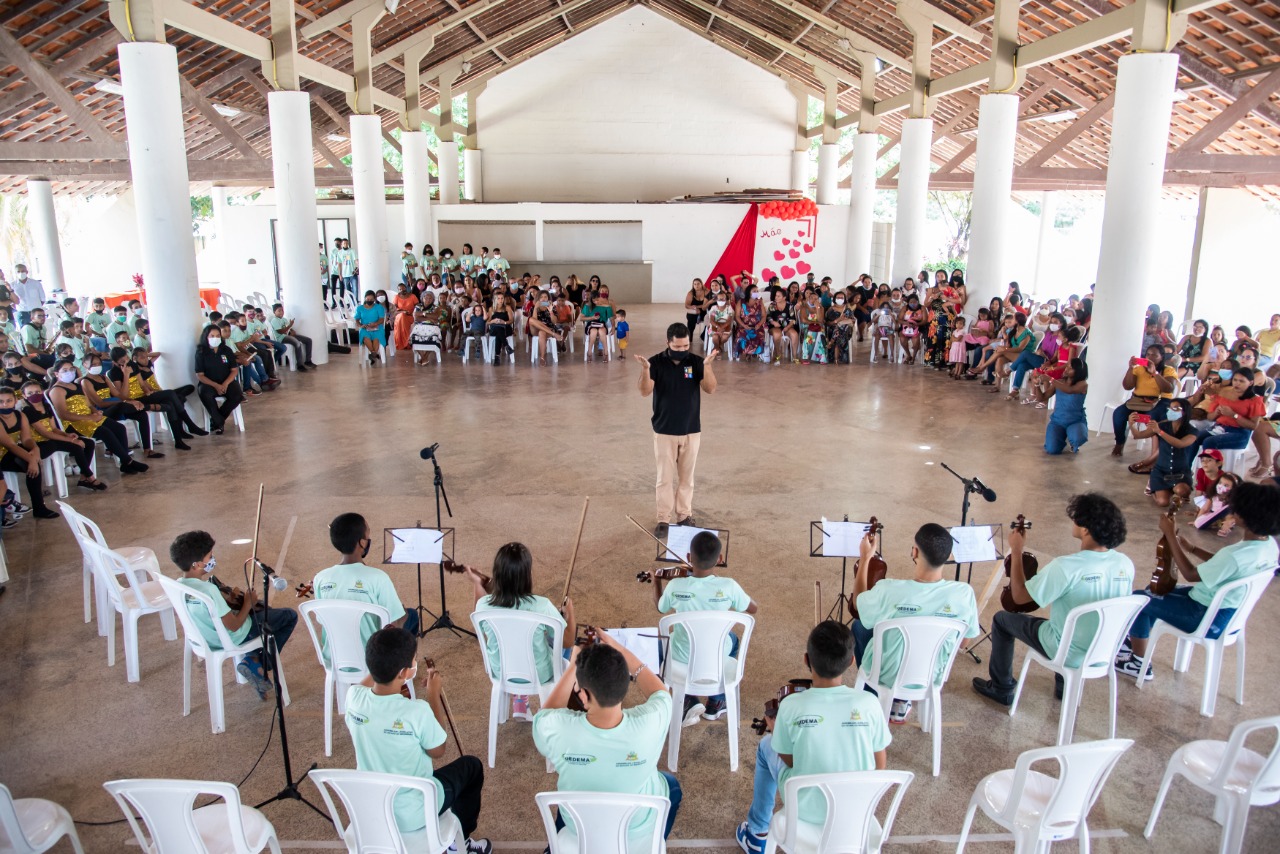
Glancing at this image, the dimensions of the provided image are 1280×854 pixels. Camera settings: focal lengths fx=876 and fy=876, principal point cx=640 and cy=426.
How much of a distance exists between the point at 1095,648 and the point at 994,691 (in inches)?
23.7

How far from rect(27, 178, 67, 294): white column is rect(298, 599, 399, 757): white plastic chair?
51.9 feet

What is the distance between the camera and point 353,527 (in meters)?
3.69

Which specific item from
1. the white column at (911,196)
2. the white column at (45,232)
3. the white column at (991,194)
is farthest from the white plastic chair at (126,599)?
the white column at (45,232)

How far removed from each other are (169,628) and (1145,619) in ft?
15.6

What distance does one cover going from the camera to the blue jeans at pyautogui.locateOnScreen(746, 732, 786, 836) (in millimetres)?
2836

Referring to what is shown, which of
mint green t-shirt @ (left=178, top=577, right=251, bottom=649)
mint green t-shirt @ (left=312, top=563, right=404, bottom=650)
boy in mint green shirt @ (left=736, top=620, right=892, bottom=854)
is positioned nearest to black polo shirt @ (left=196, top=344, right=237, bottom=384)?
mint green t-shirt @ (left=178, top=577, right=251, bottom=649)

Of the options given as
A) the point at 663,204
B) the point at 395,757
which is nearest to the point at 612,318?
the point at 663,204

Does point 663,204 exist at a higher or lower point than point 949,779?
higher

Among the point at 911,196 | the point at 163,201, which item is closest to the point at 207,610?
the point at 163,201

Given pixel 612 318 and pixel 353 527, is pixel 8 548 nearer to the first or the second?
pixel 353 527

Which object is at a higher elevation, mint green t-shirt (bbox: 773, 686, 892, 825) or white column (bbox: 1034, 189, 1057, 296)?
white column (bbox: 1034, 189, 1057, 296)

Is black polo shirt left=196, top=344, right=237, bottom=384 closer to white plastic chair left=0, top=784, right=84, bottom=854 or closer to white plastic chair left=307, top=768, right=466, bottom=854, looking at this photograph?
white plastic chair left=0, top=784, right=84, bottom=854

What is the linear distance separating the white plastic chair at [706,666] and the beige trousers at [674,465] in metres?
2.37

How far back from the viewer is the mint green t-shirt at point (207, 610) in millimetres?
3607
